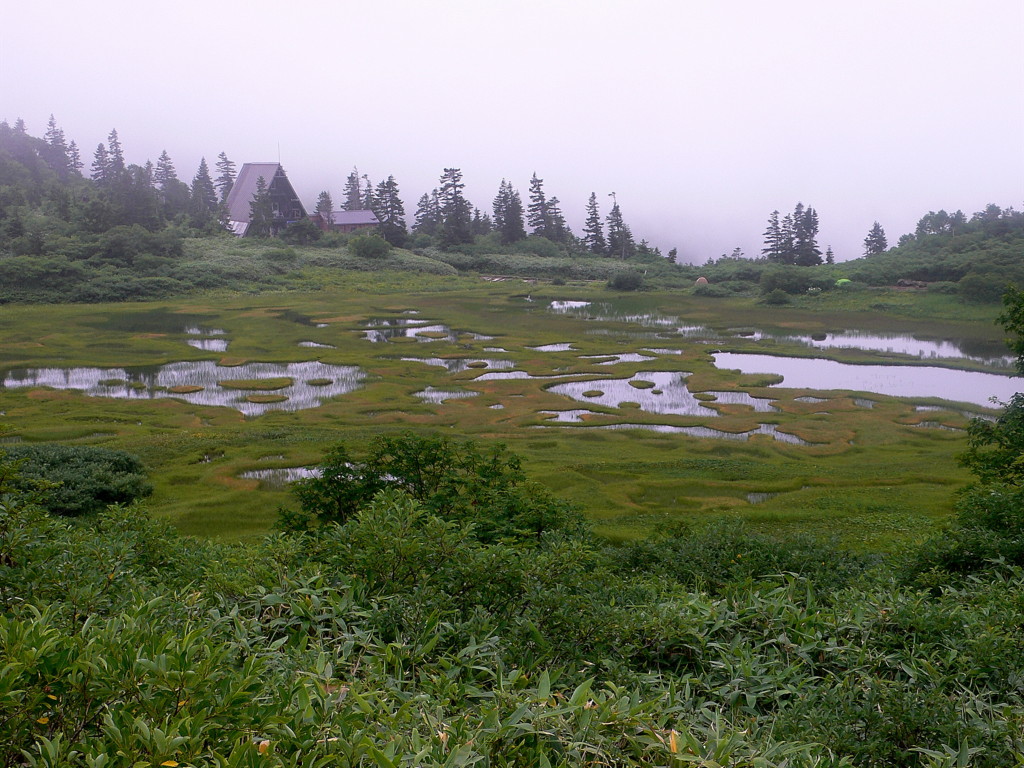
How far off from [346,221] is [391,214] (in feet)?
31.2

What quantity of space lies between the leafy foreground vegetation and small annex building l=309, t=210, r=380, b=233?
99.6 m

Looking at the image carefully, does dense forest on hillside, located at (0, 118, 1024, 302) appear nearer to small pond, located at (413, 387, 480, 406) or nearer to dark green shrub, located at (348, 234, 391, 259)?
dark green shrub, located at (348, 234, 391, 259)

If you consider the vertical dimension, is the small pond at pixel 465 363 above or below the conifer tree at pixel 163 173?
below

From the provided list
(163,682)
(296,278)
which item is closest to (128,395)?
(163,682)

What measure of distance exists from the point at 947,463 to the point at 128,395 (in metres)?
30.0

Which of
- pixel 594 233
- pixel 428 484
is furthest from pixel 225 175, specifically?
pixel 428 484

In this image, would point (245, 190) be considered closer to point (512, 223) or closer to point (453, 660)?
point (512, 223)

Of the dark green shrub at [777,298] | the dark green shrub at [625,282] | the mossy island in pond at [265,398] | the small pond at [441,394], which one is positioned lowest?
the small pond at [441,394]

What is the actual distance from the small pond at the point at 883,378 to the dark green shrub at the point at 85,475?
2785 centimetres

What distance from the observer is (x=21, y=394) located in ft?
101

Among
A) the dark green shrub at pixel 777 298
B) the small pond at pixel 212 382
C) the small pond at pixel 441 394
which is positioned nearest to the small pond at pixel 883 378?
the small pond at pixel 441 394

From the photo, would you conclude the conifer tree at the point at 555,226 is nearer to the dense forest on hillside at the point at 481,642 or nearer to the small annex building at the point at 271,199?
the small annex building at the point at 271,199

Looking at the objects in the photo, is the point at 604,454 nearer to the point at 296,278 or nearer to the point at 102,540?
the point at 102,540

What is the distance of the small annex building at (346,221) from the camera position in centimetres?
10362
